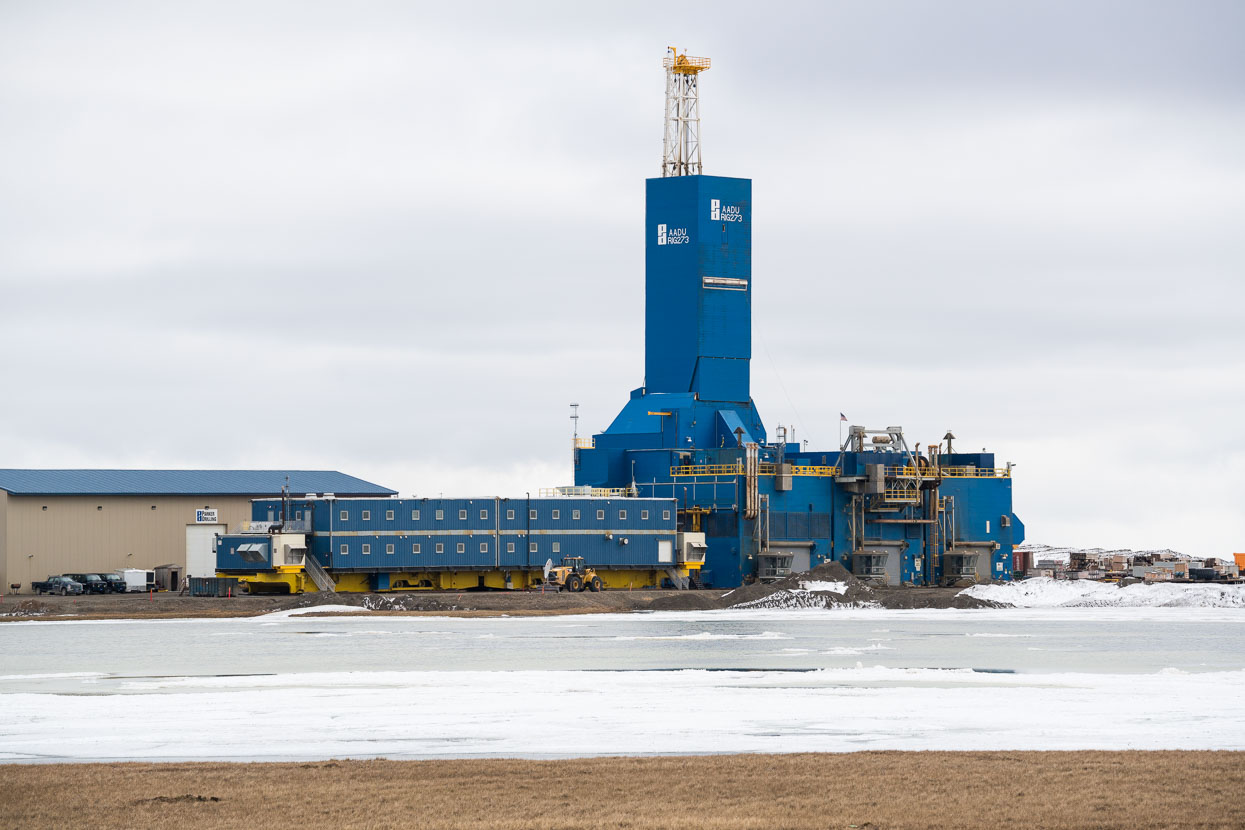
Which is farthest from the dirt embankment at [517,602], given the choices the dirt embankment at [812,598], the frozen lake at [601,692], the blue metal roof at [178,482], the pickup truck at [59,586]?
the frozen lake at [601,692]

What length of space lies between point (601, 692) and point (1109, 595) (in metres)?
52.8

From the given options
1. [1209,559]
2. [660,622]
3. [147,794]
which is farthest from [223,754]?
[1209,559]

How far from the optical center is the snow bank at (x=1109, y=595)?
3014 inches

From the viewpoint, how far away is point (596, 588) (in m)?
81.6

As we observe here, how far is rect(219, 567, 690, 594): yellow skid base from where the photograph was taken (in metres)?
77.9

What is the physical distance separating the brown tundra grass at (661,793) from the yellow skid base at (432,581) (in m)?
57.5

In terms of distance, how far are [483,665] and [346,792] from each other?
62.3 feet

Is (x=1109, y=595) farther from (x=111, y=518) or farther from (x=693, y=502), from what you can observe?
(x=111, y=518)

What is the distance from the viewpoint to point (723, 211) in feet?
310

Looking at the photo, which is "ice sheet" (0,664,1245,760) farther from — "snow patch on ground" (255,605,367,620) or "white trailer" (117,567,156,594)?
"white trailer" (117,567,156,594)

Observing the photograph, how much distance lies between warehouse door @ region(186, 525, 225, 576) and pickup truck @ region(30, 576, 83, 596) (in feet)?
17.1

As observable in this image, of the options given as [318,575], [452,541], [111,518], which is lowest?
[318,575]

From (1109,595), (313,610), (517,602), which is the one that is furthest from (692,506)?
(313,610)

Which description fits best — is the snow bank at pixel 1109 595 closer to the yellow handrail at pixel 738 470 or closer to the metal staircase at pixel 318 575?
the yellow handrail at pixel 738 470
